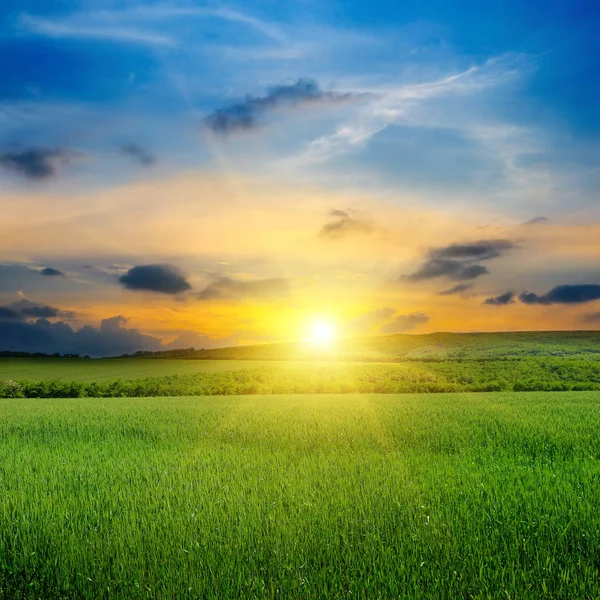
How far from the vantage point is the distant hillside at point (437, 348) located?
88.4 metres

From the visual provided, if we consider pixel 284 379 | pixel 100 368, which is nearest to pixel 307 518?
pixel 284 379

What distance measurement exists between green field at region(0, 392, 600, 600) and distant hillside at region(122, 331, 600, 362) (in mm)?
70211

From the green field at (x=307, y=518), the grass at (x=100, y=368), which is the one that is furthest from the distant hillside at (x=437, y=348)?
the green field at (x=307, y=518)

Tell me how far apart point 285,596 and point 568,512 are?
4.75 meters

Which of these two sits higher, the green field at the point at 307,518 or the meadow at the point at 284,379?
the green field at the point at 307,518

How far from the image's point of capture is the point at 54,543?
690 cm

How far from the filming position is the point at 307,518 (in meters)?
7.36

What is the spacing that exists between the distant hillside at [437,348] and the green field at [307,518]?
7021 centimetres

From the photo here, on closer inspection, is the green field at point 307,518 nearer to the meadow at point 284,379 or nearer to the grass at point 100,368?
the meadow at point 284,379

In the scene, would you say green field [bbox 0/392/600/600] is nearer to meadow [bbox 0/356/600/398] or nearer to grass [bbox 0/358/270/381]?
meadow [bbox 0/356/600/398]

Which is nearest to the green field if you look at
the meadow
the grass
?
the meadow

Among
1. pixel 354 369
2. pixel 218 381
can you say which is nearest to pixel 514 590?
pixel 218 381

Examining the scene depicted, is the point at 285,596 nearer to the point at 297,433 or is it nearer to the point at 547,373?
the point at 297,433

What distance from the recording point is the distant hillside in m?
88.4
